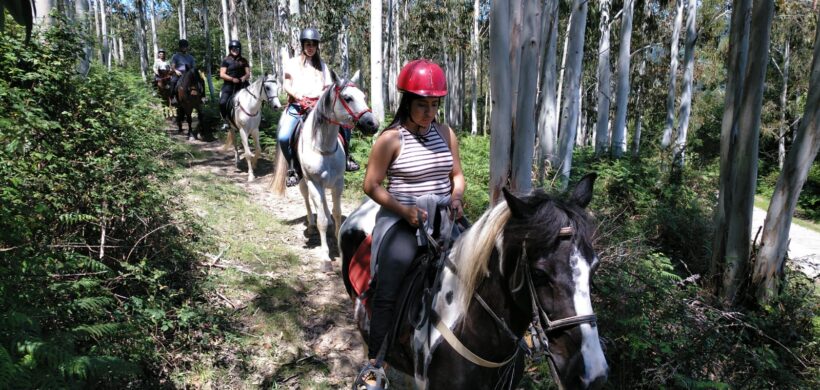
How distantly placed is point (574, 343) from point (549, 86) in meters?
9.27

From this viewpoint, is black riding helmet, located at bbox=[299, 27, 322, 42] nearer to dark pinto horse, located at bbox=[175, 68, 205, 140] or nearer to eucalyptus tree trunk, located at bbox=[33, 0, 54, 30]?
eucalyptus tree trunk, located at bbox=[33, 0, 54, 30]

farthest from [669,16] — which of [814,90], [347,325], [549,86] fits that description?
[347,325]

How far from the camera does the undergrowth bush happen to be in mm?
2639

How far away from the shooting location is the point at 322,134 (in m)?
5.91

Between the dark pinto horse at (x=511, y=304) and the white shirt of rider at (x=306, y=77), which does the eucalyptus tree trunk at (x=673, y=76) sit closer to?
the white shirt of rider at (x=306, y=77)

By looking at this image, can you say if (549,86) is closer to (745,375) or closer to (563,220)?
(745,375)

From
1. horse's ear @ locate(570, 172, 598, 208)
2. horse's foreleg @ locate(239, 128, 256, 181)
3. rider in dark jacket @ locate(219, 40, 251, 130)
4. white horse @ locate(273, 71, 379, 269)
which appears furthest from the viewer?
rider in dark jacket @ locate(219, 40, 251, 130)

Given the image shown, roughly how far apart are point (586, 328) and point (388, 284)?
1271 mm

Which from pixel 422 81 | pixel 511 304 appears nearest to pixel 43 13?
pixel 422 81

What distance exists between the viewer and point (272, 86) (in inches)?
367

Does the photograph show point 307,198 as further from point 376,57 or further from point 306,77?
point 376,57

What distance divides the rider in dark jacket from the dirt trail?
10.5 ft

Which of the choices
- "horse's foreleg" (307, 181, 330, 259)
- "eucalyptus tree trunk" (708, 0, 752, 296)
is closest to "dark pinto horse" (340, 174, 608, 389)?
"horse's foreleg" (307, 181, 330, 259)

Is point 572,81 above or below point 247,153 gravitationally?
above
